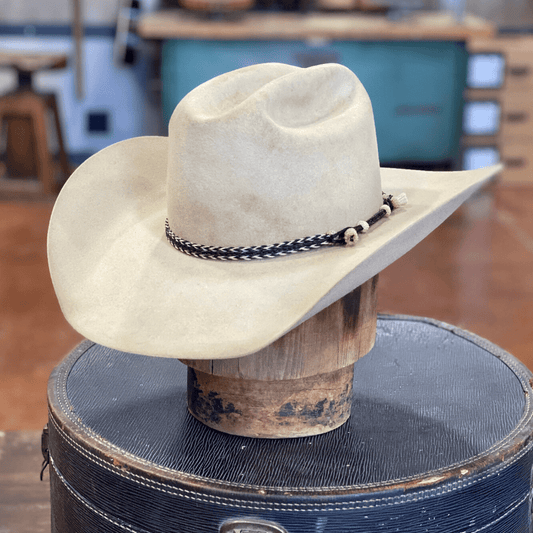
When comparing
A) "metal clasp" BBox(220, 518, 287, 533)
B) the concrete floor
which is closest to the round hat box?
"metal clasp" BBox(220, 518, 287, 533)

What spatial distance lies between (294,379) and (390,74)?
3.69 meters

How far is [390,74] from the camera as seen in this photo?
4434 millimetres

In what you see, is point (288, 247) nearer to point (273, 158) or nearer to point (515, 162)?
point (273, 158)

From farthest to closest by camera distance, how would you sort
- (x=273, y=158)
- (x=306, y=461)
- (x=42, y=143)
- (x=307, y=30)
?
1. (x=307, y=30)
2. (x=42, y=143)
3. (x=306, y=461)
4. (x=273, y=158)

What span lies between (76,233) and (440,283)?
7.66ft

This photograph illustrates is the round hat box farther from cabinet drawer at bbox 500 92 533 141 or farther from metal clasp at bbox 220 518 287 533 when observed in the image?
cabinet drawer at bbox 500 92 533 141

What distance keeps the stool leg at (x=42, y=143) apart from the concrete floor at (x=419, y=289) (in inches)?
6.1

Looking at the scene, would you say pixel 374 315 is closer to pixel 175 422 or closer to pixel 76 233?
pixel 175 422

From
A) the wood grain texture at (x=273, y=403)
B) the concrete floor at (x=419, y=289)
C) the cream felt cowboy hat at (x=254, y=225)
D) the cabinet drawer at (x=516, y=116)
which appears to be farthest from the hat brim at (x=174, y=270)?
the cabinet drawer at (x=516, y=116)

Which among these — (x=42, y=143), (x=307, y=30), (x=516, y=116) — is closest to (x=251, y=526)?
(x=42, y=143)

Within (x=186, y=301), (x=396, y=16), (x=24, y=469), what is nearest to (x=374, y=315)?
(x=186, y=301)

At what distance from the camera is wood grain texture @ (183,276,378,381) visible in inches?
39.4

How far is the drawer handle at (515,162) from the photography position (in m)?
4.76

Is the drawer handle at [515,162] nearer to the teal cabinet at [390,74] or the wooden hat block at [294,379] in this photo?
the teal cabinet at [390,74]
